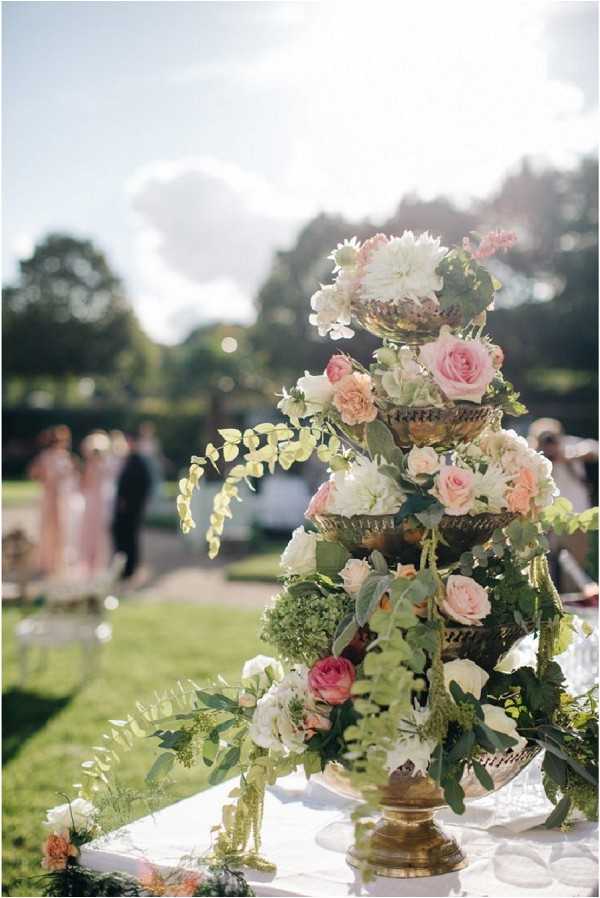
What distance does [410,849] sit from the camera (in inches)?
99.7

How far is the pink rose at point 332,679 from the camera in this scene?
2.25 m

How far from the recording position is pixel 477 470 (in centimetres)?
244

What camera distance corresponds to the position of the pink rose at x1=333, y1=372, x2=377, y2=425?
242 cm

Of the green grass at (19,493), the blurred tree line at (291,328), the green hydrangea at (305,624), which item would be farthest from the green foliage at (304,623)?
the green grass at (19,493)

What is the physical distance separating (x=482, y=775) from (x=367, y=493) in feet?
2.25

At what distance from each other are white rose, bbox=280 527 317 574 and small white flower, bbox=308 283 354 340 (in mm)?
517

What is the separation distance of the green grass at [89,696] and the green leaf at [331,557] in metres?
0.77

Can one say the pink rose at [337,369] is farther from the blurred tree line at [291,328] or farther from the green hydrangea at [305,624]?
the blurred tree line at [291,328]

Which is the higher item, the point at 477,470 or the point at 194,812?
the point at 477,470

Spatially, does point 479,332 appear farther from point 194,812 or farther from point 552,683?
point 194,812

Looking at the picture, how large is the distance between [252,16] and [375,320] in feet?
6.81

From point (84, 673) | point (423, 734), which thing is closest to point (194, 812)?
point (423, 734)

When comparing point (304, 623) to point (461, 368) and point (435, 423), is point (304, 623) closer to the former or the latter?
point (435, 423)

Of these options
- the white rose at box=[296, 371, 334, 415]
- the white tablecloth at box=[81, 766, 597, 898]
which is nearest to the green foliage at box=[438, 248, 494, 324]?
the white rose at box=[296, 371, 334, 415]
